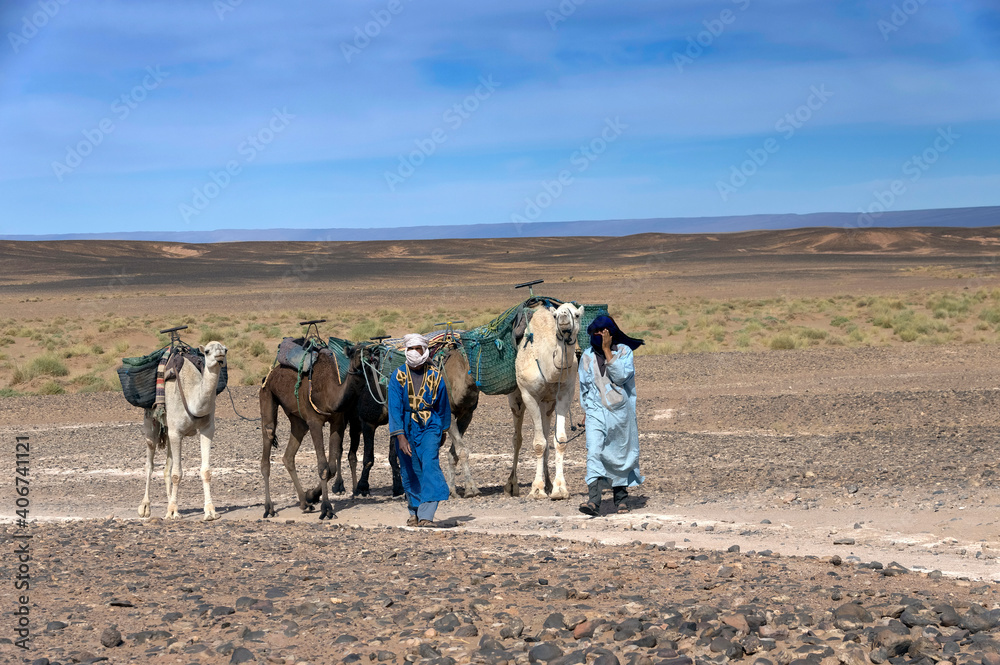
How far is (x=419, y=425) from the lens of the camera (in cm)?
1003

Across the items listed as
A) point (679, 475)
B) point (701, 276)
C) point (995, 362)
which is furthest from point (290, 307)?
point (679, 475)

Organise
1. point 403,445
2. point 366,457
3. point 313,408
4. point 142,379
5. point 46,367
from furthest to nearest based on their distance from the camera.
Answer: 1. point 46,367
2. point 366,457
3. point 142,379
4. point 313,408
5. point 403,445

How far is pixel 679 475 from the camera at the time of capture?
12789 mm

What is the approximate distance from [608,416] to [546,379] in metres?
1.26

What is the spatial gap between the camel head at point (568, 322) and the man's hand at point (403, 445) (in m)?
2.10

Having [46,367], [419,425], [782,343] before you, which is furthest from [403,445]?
[782,343]

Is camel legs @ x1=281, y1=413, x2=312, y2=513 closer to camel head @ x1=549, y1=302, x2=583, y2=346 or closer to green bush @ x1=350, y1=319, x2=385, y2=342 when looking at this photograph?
camel head @ x1=549, y1=302, x2=583, y2=346

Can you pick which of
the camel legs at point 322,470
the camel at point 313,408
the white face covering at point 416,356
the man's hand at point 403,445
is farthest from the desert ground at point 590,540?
the white face covering at point 416,356

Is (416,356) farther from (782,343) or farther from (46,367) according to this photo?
(782,343)

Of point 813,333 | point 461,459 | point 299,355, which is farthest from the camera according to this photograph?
point 813,333

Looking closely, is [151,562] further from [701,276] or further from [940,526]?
[701,276]

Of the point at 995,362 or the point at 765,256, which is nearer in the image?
the point at 995,362

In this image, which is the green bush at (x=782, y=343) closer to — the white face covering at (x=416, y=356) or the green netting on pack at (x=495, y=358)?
the green netting on pack at (x=495, y=358)

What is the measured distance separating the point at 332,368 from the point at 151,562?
386cm
